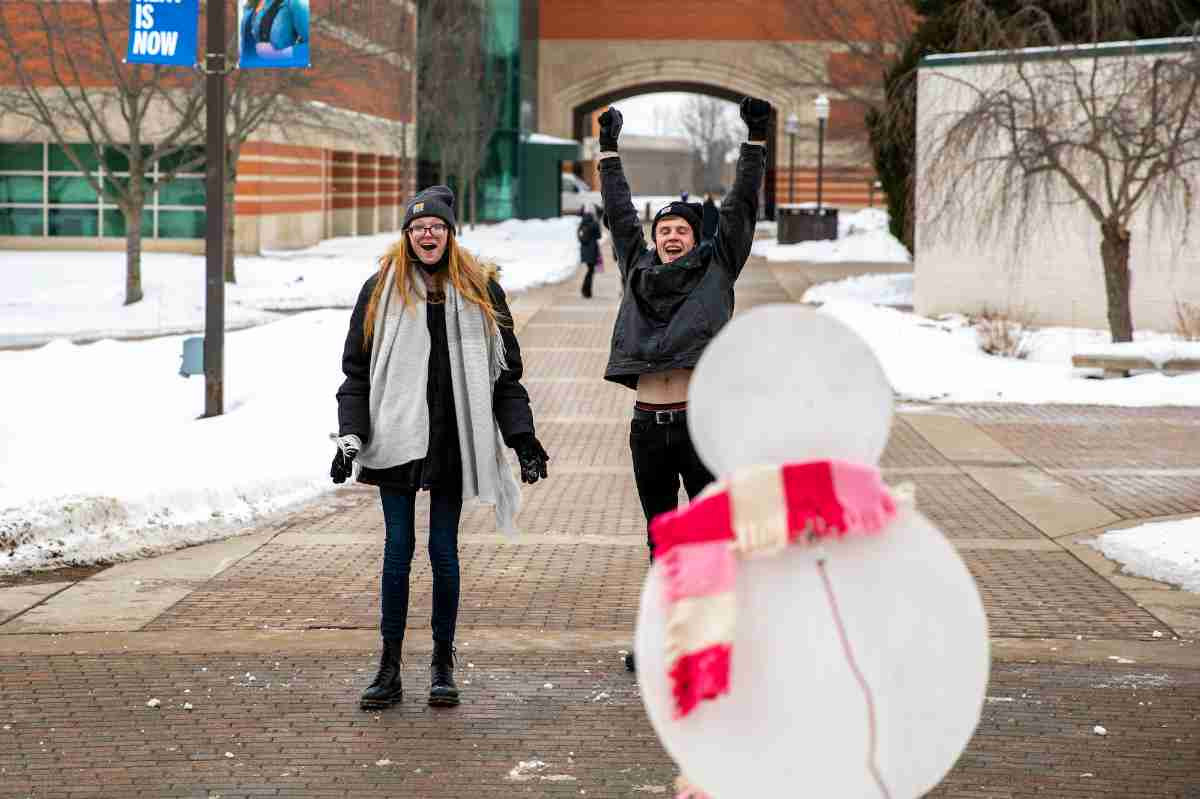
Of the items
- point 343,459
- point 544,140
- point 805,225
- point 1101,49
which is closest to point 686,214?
point 343,459

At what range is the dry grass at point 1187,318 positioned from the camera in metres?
19.2

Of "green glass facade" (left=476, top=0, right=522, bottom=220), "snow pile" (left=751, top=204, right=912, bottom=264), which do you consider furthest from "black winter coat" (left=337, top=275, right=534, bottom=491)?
"green glass facade" (left=476, top=0, right=522, bottom=220)

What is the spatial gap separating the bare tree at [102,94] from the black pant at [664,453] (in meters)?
19.9

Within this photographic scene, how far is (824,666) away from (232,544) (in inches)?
251

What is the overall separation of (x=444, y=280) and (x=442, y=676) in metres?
1.40

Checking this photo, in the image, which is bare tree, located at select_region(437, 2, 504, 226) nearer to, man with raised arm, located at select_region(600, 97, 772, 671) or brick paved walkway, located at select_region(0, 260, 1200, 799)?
brick paved walkway, located at select_region(0, 260, 1200, 799)

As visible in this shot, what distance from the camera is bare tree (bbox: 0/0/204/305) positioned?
25.4 metres

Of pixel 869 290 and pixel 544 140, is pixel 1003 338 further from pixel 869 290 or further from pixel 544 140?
pixel 544 140

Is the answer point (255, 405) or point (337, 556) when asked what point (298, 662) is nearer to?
point (337, 556)

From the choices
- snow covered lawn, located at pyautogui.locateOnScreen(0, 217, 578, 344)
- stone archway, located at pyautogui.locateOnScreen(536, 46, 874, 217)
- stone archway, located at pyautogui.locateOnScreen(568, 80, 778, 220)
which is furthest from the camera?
stone archway, located at pyautogui.locateOnScreen(568, 80, 778, 220)

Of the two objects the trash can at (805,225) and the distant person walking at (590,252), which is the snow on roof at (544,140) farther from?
the distant person walking at (590,252)

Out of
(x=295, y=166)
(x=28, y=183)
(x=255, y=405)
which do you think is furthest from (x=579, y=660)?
(x=295, y=166)

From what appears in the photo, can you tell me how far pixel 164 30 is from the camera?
1289cm

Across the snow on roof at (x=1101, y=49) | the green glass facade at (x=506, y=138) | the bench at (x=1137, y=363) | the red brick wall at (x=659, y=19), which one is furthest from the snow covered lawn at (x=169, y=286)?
Result: the red brick wall at (x=659, y=19)
